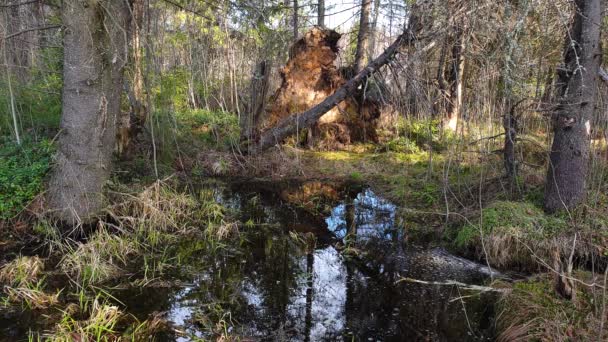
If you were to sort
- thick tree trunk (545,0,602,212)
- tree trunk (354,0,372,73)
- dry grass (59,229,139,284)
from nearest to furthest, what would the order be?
1. dry grass (59,229,139,284)
2. thick tree trunk (545,0,602,212)
3. tree trunk (354,0,372,73)

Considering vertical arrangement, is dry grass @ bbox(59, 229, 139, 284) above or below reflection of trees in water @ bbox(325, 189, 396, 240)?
above

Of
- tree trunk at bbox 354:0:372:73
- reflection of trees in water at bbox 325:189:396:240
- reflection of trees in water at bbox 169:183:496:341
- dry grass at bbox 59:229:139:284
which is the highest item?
tree trunk at bbox 354:0:372:73

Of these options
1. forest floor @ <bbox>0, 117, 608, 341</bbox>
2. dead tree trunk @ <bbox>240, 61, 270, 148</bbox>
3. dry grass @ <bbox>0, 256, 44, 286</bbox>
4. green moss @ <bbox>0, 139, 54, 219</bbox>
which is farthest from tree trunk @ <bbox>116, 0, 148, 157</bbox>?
dry grass @ <bbox>0, 256, 44, 286</bbox>

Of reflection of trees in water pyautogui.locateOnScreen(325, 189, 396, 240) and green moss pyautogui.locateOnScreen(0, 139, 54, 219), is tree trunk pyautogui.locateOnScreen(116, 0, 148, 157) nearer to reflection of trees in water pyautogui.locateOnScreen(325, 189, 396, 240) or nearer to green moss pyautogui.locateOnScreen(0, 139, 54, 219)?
green moss pyautogui.locateOnScreen(0, 139, 54, 219)

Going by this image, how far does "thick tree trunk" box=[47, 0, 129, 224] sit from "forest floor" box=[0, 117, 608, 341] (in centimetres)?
32

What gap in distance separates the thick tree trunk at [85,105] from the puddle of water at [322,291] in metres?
1.43

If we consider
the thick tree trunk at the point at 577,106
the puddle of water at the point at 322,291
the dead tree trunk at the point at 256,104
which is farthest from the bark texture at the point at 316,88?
the thick tree trunk at the point at 577,106

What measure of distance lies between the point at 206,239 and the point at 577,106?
179 inches

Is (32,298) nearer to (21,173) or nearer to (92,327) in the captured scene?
(92,327)

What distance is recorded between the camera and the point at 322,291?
14.5ft

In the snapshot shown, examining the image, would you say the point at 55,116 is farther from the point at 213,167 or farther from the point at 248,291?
the point at 248,291

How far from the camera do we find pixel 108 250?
4711 mm

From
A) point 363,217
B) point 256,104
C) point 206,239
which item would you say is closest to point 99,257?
point 206,239

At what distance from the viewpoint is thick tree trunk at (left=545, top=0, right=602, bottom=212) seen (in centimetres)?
488
